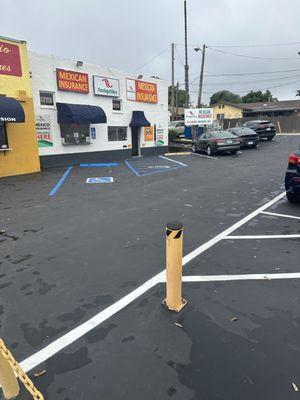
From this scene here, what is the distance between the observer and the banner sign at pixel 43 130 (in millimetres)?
16766

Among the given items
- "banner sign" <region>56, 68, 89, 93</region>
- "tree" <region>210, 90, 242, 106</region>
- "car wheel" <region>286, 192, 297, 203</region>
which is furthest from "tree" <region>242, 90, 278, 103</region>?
"car wheel" <region>286, 192, 297, 203</region>

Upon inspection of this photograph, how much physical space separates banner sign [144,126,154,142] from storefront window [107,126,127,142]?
1.99 meters

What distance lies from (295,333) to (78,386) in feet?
6.73

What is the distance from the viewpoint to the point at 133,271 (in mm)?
4531

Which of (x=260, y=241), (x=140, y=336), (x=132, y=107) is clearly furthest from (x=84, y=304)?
(x=132, y=107)

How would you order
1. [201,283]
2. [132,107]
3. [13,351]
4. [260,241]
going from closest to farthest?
[13,351] < [201,283] < [260,241] < [132,107]

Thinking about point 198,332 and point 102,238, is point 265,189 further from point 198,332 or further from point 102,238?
point 198,332

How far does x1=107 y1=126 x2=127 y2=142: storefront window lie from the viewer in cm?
2088

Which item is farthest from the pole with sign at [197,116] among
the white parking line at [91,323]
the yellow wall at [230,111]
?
the yellow wall at [230,111]

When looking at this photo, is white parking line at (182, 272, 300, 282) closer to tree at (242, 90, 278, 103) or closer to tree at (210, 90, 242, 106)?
tree at (242, 90, 278, 103)

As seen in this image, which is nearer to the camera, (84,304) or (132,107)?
(84,304)

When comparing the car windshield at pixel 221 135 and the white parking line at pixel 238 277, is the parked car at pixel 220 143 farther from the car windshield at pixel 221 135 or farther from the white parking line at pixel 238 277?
the white parking line at pixel 238 277

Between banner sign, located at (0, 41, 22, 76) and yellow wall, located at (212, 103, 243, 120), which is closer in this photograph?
banner sign, located at (0, 41, 22, 76)

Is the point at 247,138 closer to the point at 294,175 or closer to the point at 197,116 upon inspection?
the point at 197,116
